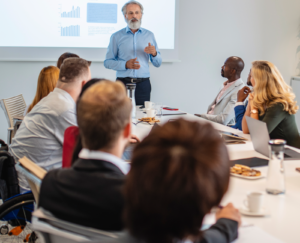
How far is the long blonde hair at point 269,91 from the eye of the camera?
7.50ft

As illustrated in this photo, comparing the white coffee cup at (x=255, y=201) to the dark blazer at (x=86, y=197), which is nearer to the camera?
the dark blazer at (x=86, y=197)

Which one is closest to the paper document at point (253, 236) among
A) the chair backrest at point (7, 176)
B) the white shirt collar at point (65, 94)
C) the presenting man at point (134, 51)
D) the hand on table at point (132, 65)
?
the chair backrest at point (7, 176)

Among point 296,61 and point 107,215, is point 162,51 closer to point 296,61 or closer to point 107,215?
point 296,61

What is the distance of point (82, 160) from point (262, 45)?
5.22 m

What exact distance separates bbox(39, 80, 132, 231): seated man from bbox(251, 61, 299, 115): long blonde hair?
157 centimetres

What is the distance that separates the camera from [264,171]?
156 centimetres

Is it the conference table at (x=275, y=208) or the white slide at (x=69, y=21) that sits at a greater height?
the white slide at (x=69, y=21)

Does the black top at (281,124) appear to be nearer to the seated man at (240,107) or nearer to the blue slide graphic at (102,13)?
the seated man at (240,107)

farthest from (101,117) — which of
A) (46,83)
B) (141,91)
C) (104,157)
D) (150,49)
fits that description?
(141,91)

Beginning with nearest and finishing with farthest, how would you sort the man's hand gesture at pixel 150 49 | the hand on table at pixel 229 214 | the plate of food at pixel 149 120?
1. the hand on table at pixel 229 214
2. the plate of food at pixel 149 120
3. the man's hand gesture at pixel 150 49

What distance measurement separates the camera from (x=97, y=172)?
888 mm

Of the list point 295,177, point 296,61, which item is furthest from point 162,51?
point 295,177

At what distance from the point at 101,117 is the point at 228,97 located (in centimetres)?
264

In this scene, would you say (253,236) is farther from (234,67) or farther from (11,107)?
(11,107)
